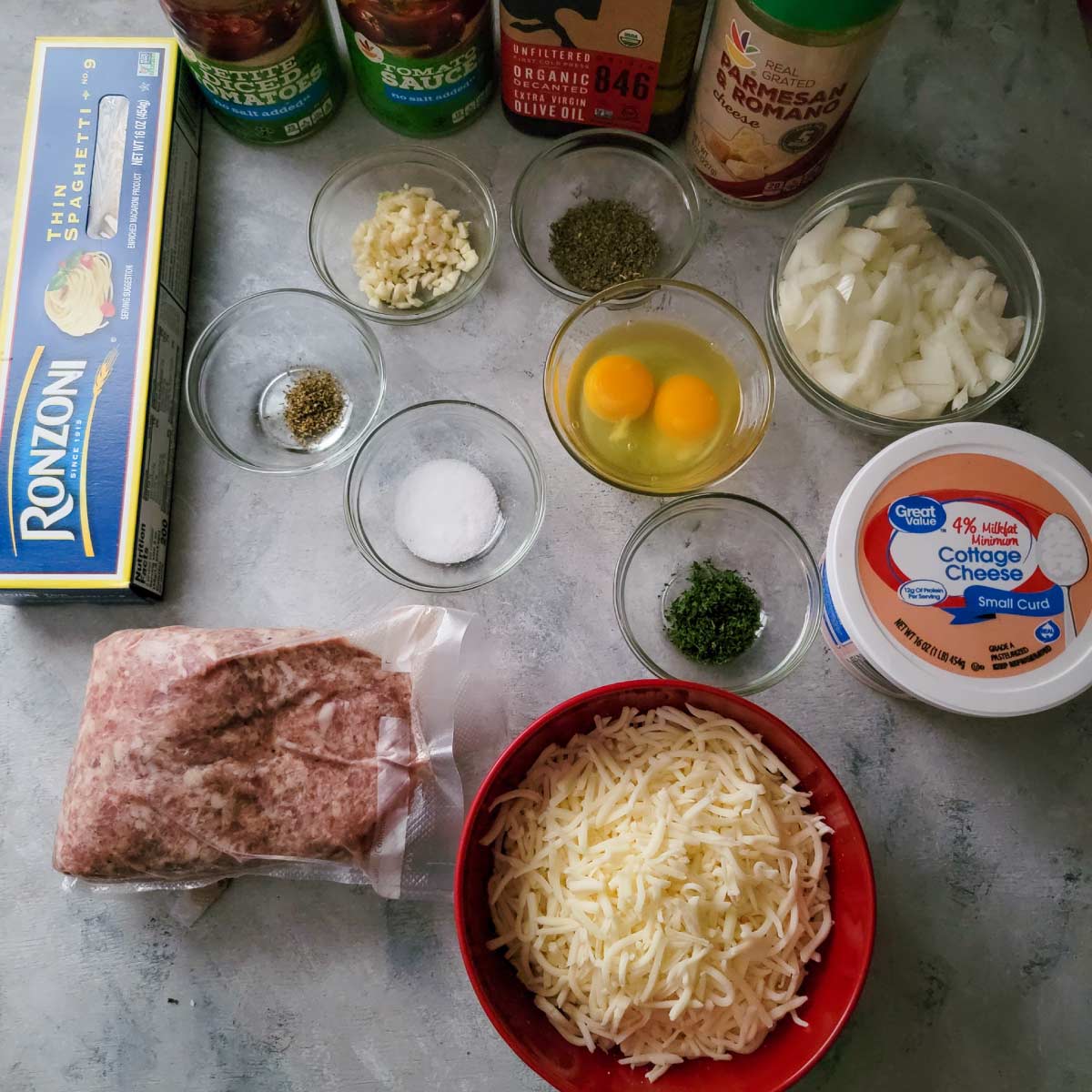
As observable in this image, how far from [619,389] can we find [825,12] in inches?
23.3

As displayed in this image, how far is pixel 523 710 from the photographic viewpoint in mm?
1544

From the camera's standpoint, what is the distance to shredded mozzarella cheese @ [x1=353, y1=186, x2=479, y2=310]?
1.59m

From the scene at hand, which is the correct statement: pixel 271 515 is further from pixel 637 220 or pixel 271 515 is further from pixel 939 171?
pixel 939 171

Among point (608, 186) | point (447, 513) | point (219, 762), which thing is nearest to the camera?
point (219, 762)

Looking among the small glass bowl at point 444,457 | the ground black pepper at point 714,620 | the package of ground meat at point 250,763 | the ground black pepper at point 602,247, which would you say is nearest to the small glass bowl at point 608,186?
the ground black pepper at point 602,247

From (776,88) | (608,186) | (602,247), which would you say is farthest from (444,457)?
(776,88)

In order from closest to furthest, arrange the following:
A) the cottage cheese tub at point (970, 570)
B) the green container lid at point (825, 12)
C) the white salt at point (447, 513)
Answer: the green container lid at point (825, 12)
the cottage cheese tub at point (970, 570)
the white salt at point (447, 513)

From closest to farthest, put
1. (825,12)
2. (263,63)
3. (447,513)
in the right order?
(825,12), (263,63), (447,513)

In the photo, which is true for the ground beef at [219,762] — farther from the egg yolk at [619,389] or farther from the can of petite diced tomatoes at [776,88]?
the can of petite diced tomatoes at [776,88]

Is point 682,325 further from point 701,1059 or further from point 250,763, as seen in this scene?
point 701,1059

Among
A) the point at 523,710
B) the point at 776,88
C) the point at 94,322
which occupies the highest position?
the point at 776,88

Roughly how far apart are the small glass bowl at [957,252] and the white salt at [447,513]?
1.84 feet

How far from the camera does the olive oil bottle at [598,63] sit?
1381mm

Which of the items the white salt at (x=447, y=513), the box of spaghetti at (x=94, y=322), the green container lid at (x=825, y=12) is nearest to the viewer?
the green container lid at (x=825, y=12)
